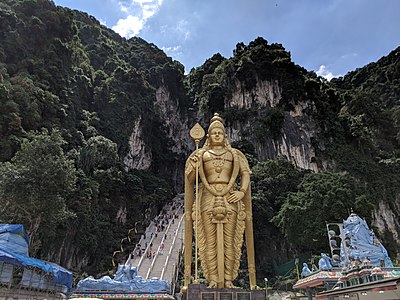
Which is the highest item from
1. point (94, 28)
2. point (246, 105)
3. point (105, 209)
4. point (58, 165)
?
point (94, 28)

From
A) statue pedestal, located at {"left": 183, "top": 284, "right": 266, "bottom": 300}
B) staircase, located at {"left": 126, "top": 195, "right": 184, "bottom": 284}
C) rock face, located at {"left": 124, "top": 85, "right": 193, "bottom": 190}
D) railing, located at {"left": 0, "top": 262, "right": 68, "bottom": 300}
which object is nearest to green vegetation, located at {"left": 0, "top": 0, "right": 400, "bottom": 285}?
rock face, located at {"left": 124, "top": 85, "right": 193, "bottom": 190}

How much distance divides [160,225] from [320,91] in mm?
18646

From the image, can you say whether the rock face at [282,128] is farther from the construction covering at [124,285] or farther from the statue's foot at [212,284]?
the statue's foot at [212,284]

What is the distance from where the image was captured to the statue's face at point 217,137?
7.32 metres

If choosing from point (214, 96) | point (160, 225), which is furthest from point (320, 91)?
point (160, 225)

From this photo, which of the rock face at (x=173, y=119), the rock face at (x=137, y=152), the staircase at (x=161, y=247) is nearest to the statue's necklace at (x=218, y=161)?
the staircase at (x=161, y=247)

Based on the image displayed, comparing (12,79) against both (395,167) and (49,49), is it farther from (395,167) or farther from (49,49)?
(395,167)

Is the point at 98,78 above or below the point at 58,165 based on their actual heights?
above

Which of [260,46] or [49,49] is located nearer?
[49,49]

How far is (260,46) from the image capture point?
32750 millimetres

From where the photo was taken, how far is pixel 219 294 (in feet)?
19.1

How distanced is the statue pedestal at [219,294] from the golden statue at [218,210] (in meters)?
0.44

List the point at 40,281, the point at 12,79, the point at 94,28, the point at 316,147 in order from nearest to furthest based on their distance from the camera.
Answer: the point at 40,281 → the point at 12,79 → the point at 316,147 → the point at 94,28

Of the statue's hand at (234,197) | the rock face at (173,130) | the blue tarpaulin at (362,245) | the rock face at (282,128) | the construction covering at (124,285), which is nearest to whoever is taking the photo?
the statue's hand at (234,197)
